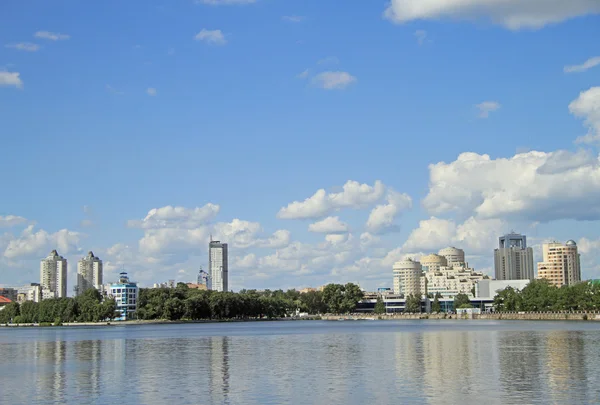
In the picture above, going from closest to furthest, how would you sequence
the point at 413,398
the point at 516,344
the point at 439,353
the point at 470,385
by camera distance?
the point at 413,398 → the point at 470,385 → the point at 439,353 → the point at 516,344

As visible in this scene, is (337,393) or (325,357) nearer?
(337,393)

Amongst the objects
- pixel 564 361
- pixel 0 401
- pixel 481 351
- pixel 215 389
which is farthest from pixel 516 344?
pixel 0 401

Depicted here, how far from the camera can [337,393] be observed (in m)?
44.1

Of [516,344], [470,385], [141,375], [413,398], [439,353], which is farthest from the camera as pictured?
[516,344]

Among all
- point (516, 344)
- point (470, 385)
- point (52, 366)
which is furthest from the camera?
point (516, 344)

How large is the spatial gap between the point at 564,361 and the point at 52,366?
4037cm

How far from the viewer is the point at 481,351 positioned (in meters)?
73.4

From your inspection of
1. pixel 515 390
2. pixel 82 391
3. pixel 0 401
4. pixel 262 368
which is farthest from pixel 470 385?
pixel 0 401

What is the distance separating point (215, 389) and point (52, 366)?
24722 mm

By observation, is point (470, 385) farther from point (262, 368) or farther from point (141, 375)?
point (141, 375)

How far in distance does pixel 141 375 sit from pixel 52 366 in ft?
44.4

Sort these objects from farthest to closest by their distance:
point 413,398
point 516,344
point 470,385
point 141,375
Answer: point 516,344 < point 141,375 < point 470,385 < point 413,398

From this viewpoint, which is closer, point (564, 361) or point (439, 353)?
point (564, 361)

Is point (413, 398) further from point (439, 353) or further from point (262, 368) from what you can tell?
point (439, 353)
